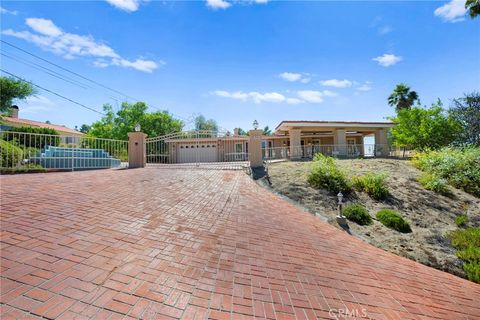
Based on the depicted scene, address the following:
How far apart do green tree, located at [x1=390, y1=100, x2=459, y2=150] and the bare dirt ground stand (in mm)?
7654

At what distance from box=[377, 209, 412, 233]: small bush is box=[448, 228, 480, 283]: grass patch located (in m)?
1.24

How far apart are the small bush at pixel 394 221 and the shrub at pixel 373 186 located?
4.84 ft

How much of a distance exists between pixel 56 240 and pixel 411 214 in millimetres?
10397

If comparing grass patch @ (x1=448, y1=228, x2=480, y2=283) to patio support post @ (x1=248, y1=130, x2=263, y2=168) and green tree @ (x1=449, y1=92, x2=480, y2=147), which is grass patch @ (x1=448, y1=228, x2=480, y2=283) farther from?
green tree @ (x1=449, y1=92, x2=480, y2=147)

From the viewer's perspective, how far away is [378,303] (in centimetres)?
321

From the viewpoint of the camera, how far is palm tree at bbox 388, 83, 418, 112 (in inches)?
1100

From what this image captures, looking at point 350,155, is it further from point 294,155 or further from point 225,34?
point 225,34

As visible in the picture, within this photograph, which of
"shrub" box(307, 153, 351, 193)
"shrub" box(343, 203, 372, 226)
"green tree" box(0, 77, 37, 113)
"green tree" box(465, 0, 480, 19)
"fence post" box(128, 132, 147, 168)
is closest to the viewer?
"shrub" box(343, 203, 372, 226)

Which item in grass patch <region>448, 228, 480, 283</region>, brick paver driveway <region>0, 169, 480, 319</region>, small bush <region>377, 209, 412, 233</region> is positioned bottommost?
grass patch <region>448, 228, 480, 283</region>

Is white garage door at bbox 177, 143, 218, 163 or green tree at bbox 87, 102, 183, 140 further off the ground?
green tree at bbox 87, 102, 183, 140

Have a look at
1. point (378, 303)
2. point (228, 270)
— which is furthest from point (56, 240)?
point (378, 303)

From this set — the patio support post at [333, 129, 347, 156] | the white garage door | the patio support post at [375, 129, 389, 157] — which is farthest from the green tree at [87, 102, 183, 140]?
the patio support post at [375, 129, 389, 157]

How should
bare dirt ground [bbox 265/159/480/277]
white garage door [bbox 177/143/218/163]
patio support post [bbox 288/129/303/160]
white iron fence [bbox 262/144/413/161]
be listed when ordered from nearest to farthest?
bare dirt ground [bbox 265/159/480/277]
patio support post [bbox 288/129/303/160]
white iron fence [bbox 262/144/413/161]
white garage door [bbox 177/143/218/163]

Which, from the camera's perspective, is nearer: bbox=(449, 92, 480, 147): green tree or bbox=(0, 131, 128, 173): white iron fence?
bbox=(0, 131, 128, 173): white iron fence
